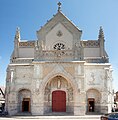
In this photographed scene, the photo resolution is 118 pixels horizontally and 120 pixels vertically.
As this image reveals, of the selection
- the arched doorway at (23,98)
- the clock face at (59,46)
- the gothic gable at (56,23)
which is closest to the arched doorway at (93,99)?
the clock face at (59,46)

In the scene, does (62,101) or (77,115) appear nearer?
(77,115)

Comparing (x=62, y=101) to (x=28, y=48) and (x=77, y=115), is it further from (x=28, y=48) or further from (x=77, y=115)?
(x=28, y=48)

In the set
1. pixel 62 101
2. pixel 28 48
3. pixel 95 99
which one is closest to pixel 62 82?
pixel 62 101

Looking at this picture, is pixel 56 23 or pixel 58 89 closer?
pixel 58 89

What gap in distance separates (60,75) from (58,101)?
153 inches

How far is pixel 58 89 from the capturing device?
120 ft

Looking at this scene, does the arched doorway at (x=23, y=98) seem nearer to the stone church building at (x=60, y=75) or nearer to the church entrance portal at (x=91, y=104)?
the stone church building at (x=60, y=75)

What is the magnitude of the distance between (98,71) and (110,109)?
556 cm

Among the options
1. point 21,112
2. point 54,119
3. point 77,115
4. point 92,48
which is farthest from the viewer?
point 92,48

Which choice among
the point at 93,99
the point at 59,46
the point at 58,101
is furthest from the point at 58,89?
the point at 59,46

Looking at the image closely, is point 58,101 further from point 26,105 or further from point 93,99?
point 93,99

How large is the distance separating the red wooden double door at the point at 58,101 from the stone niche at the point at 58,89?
1.45 ft

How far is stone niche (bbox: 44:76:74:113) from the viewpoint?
117 ft

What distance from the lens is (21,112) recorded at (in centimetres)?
3606
